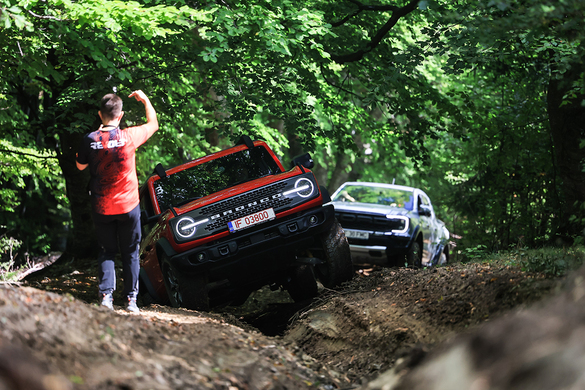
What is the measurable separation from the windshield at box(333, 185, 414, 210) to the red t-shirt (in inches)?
284

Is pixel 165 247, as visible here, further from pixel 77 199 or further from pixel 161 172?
pixel 77 199

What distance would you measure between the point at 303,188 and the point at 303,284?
157 cm

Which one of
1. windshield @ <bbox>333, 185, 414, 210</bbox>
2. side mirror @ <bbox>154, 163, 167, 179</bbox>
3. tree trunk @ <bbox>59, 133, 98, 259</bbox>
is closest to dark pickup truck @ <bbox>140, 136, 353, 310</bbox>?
side mirror @ <bbox>154, 163, 167, 179</bbox>

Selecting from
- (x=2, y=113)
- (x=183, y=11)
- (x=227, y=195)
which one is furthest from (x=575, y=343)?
(x=2, y=113)

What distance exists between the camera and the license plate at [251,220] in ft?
21.2

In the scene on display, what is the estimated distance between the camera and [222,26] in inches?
352

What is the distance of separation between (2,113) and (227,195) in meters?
9.56

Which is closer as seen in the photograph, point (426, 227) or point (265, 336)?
point (265, 336)

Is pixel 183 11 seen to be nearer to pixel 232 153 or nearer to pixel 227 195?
pixel 232 153

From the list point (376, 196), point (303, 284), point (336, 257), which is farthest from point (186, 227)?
point (376, 196)

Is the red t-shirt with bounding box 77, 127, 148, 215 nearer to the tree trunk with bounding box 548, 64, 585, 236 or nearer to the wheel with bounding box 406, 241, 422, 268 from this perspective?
the tree trunk with bounding box 548, 64, 585, 236

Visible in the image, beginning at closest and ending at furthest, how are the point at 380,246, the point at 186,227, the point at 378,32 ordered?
1. the point at 186,227
2. the point at 380,246
3. the point at 378,32

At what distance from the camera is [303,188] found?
679 centimetres

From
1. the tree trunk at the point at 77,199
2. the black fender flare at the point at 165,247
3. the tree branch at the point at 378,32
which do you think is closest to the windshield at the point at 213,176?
the black fender flare at the point at 165,247
